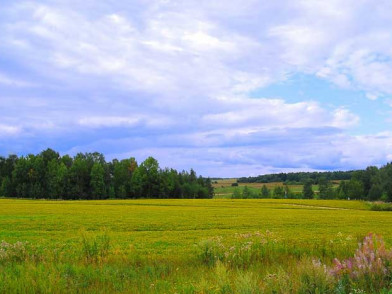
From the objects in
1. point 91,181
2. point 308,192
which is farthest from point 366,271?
point 308,192

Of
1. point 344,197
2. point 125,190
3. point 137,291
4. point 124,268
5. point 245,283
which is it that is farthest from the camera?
point 344,197

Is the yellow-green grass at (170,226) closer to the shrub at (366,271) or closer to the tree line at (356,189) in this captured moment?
the shrub at (366,271)

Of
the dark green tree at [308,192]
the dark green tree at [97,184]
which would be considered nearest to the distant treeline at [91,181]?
the dark green tree at [97,184]

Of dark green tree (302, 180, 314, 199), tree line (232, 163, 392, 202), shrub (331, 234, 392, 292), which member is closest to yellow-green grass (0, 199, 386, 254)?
shrub (331, 234, 392, 292)

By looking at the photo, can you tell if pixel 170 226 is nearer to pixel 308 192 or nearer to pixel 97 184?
pixel 97 184

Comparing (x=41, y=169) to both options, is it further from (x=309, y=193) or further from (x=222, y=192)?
(x=309, y=193)

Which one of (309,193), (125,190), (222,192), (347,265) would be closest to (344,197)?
(309,193)

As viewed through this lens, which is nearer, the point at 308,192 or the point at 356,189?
the point at 356,189

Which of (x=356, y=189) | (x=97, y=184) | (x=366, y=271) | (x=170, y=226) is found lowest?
(x=356, y=189)

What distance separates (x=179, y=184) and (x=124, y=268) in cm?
12319

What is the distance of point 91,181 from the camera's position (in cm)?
12319

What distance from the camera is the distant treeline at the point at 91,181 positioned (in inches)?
4875

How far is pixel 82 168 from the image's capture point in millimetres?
126500

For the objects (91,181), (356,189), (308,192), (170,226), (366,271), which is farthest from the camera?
(308,192)
